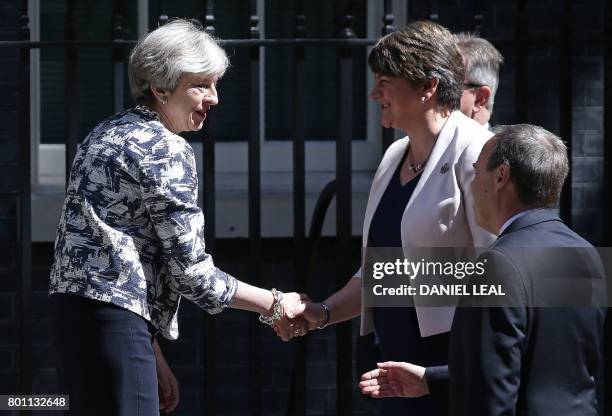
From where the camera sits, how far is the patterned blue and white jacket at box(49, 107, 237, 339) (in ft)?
10.8

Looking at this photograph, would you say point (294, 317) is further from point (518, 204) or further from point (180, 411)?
point (180, 411)

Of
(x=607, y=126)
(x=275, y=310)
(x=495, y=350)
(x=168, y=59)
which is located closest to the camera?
(x=495, y=350)

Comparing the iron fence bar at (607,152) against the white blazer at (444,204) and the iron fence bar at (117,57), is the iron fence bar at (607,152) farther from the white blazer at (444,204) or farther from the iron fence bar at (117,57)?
the iron fence bar at (117,57)

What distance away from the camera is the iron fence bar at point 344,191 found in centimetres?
460

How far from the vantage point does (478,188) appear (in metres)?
2.99

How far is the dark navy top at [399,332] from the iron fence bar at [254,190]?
0.92m

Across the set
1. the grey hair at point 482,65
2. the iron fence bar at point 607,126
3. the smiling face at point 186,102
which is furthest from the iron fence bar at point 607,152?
the smiling face at point 186,102

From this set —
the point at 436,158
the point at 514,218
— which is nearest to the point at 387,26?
the point at 436,158

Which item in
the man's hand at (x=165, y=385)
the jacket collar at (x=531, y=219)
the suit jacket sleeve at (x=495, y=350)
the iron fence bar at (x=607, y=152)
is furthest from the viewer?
the iron fence bar at (x=607, y=152)

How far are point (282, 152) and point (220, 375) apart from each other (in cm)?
118

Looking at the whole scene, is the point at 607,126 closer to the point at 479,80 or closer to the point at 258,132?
the point at 479,80

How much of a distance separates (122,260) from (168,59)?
0.61 metres

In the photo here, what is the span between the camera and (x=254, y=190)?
457 cm

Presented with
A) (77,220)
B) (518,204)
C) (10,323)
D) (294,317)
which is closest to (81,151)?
(77,220)
